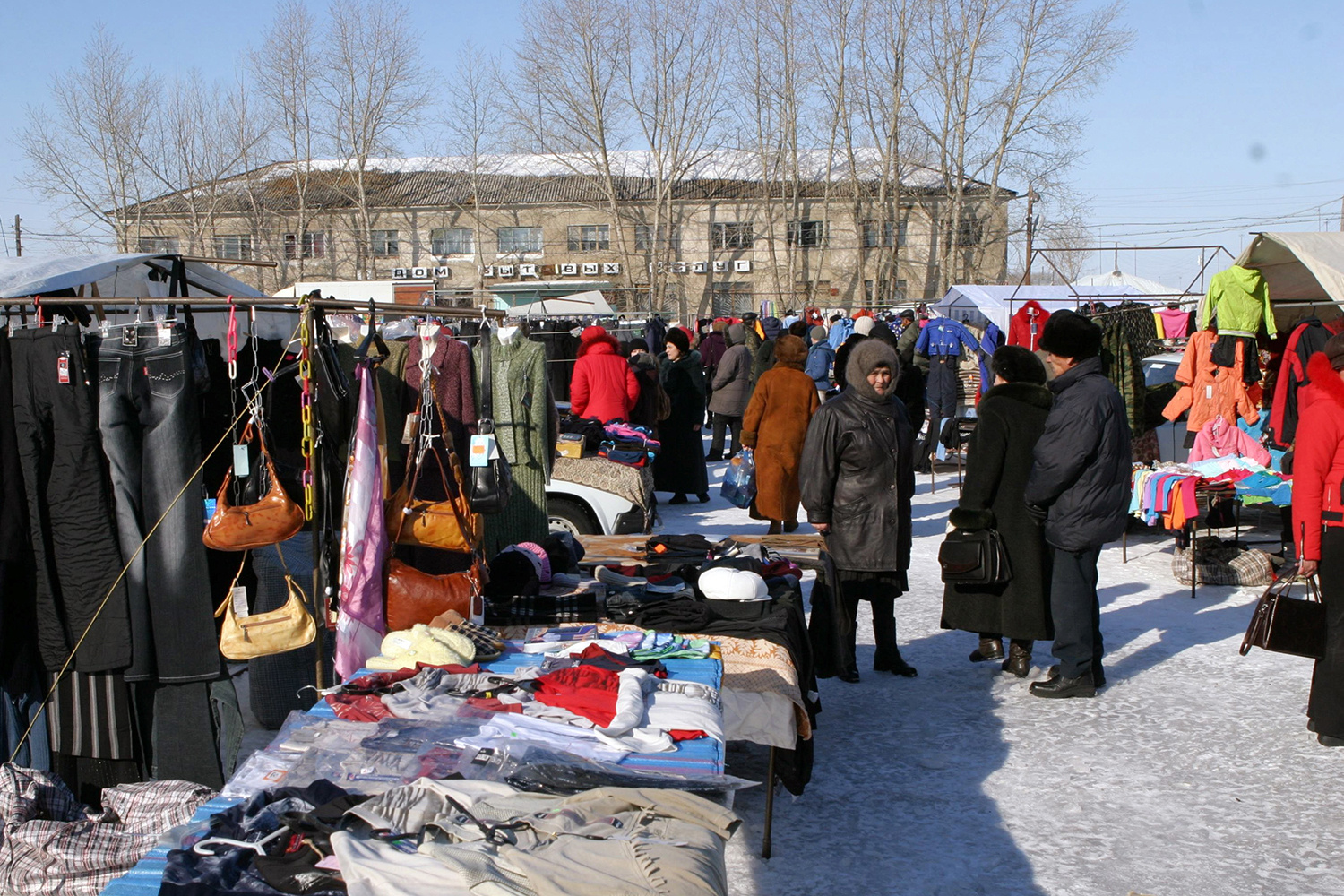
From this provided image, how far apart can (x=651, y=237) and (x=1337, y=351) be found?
44026 mm

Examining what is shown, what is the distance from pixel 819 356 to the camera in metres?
12.7

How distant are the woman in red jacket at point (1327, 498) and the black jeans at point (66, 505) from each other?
4.87 m

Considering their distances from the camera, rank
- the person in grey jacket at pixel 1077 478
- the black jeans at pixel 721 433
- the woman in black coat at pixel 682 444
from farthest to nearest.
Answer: the black jeans at pixel 721 433 < the woman in black coat at pixel 682 444 < the person in grey jacket at pixel 1077 478

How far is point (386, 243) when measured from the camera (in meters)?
48.5

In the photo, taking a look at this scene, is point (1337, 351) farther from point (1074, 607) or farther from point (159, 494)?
point (159, 494)

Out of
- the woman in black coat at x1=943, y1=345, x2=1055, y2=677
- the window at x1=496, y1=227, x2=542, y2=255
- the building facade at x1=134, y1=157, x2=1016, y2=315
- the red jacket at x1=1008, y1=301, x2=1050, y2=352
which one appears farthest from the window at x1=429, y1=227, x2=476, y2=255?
the woman in black coat at x1=943, y1=345, x2=1055, y2=677

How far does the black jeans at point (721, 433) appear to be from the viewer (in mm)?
14079

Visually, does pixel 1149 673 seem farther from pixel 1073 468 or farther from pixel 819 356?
pixel 819 356

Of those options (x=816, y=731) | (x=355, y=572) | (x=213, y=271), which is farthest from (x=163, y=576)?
(x=213, y=271)

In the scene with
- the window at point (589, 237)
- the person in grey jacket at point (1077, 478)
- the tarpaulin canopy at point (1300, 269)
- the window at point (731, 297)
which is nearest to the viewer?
the person in grey jacket at point (1077, 478)

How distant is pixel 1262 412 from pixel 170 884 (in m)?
9.94

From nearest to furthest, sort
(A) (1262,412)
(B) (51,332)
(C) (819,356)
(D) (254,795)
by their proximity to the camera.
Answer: (D) (254,795) < (B) (51,332) < (A) (1262,412) < (C) (819,356)

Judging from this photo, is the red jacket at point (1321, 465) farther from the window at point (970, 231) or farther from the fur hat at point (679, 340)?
the window at point (970, 231)

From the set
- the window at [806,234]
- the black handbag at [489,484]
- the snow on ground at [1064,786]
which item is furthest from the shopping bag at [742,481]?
the window at [806,234]
